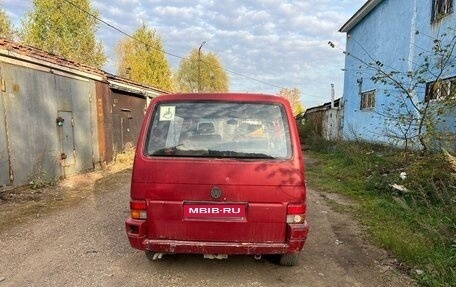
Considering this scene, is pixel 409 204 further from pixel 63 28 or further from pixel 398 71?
pixel 63 28

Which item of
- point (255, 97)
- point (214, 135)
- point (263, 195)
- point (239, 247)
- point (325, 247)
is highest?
point (255, 97)

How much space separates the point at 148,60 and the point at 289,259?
2929 centimetres

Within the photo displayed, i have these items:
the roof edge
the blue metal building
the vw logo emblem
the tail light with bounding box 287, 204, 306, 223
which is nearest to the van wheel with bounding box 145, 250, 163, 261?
the vw logo emblem

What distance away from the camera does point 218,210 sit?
3.21m

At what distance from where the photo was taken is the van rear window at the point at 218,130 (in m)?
3.31

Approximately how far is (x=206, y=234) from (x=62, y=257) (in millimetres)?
1952

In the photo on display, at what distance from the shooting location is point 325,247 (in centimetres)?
446

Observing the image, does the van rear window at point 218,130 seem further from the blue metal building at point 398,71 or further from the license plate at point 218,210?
the blue metal building at point 398,71

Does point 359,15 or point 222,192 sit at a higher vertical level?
point 359,15

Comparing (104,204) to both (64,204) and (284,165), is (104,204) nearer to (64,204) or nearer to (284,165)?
(64,204)

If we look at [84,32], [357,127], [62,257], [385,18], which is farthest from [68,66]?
[84,32]

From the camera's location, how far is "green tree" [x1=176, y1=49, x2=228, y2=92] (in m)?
47.2

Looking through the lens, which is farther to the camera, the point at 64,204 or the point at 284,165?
the point at 64,204

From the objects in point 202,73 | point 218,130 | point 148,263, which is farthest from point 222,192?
point 202,73
